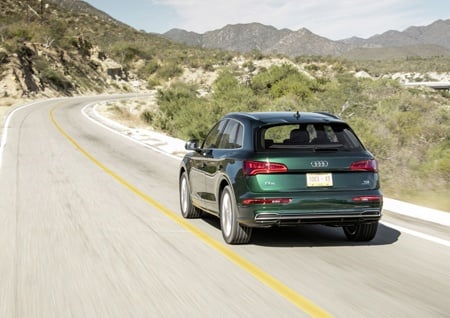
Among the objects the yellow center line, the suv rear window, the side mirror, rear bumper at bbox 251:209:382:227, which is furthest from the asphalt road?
the suv rear window

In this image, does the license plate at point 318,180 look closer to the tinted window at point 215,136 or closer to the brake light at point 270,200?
the brake light at point 270,200

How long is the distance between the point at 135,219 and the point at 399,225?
387cm

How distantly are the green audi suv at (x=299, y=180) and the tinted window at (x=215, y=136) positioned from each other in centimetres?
101

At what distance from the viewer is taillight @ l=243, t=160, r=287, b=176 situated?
23.4 feet

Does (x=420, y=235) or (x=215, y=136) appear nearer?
(x=420, y=235)

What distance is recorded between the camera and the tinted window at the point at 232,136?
312 inches

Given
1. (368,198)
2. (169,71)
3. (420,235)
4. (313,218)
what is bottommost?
(169,71)

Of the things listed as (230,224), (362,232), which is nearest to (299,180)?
(230,224)

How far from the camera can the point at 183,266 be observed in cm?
666

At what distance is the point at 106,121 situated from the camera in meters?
36.1

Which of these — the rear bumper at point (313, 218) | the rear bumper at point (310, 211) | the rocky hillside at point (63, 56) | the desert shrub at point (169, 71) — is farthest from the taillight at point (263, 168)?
the desert shrub at point (169, 71)

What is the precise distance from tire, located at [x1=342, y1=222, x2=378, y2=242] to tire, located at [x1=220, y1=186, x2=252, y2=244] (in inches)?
53.2

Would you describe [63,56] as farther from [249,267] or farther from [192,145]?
[249,267]

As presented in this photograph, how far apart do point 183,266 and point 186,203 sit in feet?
10.5
